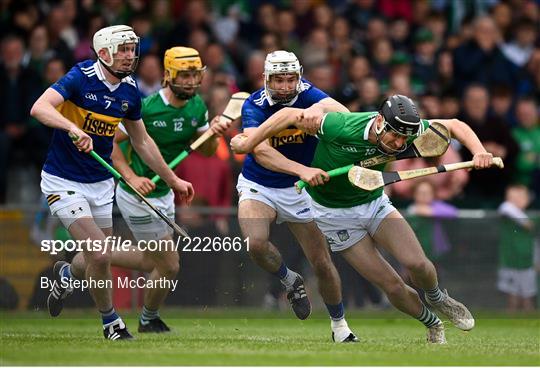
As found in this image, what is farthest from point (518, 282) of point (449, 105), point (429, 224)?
point (449, 105)

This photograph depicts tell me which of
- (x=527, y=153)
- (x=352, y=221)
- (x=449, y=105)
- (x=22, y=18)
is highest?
(x=352, y=221)

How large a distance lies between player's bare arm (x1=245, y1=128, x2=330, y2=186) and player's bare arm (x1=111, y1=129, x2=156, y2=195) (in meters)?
1.22

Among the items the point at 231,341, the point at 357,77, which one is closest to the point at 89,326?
the point at 231,341

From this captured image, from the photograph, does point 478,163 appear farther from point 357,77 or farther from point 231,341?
point 357,77

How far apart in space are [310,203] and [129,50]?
77.5 inches

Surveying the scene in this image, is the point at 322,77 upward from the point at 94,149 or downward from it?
downward

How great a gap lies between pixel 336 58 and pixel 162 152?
5.46 metres

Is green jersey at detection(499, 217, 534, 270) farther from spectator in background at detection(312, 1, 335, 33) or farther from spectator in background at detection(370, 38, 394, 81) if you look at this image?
spectator in background at detection(312, 1, 335, 33)

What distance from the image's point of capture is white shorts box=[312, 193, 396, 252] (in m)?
11.3

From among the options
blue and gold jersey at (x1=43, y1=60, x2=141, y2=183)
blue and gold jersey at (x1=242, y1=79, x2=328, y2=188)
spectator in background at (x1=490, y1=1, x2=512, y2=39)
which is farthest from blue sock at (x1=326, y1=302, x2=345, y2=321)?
spectator in background at (x1=490, y1=1, x2=512, y2=39)

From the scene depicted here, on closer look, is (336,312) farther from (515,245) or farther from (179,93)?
(515,245)

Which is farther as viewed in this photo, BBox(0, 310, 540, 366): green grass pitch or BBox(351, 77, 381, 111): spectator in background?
BBox(351, 77, 381, 111): spectator in background

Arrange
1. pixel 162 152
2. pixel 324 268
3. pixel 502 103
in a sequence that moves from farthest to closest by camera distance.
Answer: pixel 502 103 < pixel 162 152 < pixel 324 268

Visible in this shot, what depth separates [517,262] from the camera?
14.9 metres
